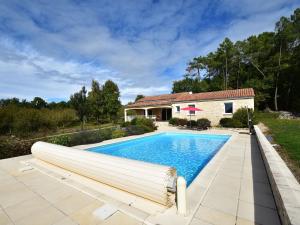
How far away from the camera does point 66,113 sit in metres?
22.9

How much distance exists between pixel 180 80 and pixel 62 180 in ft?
150

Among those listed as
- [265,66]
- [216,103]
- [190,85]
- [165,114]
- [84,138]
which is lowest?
[84,138]

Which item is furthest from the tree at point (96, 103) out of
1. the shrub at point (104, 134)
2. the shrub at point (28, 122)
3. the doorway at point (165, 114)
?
the shrub at point (104, 134)

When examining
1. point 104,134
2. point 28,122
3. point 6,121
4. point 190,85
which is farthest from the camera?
point 190,85

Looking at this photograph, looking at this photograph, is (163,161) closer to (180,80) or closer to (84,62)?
(84,62)

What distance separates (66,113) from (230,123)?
21.1m

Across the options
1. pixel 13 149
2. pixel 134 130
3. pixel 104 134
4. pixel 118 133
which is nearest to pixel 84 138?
pixel 104 134

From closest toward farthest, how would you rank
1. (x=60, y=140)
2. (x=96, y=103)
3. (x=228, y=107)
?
(x=60, y=140), (x=228, y=107), (x=96, y=103)

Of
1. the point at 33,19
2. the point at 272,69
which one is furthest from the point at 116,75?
the point at 272,69

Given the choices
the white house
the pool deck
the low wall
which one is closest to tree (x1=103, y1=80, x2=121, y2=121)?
the white house

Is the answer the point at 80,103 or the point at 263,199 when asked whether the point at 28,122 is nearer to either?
the point at 80,103

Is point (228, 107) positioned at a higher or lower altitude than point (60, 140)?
higher

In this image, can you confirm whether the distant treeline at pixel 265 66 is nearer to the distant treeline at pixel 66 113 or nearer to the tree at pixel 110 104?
the tree at pixel 110 104

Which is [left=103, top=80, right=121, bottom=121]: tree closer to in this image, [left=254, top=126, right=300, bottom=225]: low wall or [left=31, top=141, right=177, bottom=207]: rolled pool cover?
[left=31, top=141, right=177, bottom=207]: rolled pool cover
